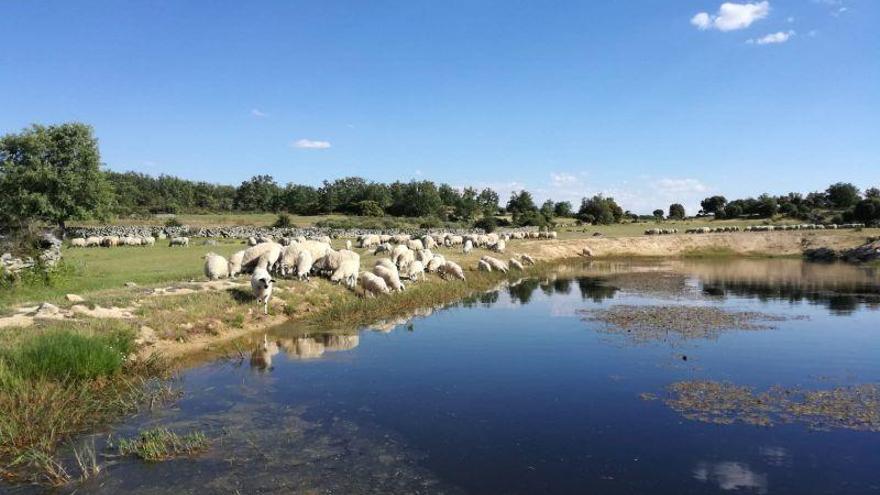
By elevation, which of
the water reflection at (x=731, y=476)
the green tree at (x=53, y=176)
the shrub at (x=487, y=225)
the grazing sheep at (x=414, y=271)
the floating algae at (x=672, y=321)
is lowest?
the water reflection at (x=731, y=476)

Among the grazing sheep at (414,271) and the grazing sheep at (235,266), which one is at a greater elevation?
the grazing sheep at (235,266)

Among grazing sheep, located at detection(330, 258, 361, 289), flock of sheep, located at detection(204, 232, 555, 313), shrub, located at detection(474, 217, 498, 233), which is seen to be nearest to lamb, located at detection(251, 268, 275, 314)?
flock of sheep, located at detection(204, 232, 555, 313)

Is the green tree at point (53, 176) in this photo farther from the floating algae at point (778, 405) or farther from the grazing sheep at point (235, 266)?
the floating algae at point (778, 405)

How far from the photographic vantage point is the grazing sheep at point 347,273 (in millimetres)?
23984

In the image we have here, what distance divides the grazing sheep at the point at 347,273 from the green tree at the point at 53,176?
3300 centimetres

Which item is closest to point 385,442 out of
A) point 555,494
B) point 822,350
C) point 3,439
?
point 555,494

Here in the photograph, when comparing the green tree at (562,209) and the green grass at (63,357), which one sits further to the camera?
the green tree at (562,209)

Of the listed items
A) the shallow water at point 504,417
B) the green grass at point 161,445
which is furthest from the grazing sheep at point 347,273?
the green grass at point 161,445

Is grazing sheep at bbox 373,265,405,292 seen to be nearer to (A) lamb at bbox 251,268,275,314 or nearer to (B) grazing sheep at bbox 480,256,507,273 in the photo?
(A) lamb at bbox 251,268,275,314

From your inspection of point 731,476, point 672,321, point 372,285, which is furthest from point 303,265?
point 731,476

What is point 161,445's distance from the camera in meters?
9.45

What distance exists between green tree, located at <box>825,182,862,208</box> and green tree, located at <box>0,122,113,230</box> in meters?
107

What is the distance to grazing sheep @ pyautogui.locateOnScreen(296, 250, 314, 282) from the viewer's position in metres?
23.2

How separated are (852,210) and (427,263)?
225 feet
